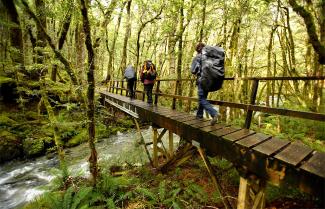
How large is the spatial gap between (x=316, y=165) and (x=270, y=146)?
0.78m

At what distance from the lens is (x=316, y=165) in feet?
10.4

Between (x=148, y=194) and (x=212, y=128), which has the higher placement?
(x=212, y=128)

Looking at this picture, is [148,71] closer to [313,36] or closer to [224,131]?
[224,131]

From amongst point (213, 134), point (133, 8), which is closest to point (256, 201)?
point (213, 134)

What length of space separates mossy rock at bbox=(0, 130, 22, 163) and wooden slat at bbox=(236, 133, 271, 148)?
38.0 ft

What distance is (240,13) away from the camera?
1069 centimetres

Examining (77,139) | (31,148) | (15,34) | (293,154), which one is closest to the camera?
(293,154)

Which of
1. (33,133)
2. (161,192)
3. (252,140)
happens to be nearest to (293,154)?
(252,140)

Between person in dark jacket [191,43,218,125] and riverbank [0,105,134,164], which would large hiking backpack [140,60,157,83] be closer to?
riverbank [0,105,134,164]

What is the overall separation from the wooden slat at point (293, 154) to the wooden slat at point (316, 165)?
96 mm

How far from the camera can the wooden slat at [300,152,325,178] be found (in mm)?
2945

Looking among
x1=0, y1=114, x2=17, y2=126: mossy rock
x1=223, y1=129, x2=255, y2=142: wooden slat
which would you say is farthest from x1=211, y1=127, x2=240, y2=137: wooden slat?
x1=0, y1=114, x2=17, y2=126: mossy rock

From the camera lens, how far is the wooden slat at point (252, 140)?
3939mm

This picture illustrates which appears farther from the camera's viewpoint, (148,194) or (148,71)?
(148,71)
